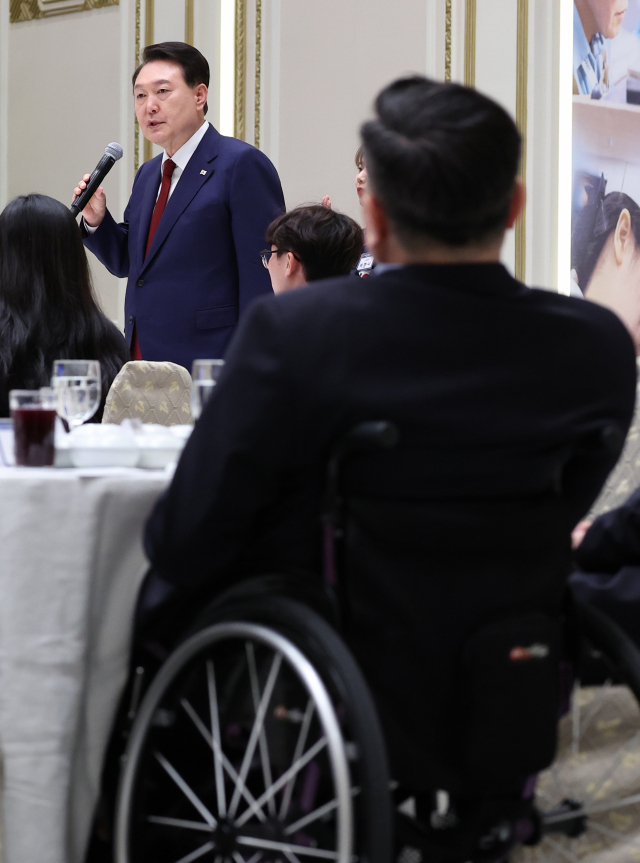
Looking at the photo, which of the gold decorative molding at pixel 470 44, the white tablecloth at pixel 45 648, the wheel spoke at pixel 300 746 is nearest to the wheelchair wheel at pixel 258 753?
the wheel spoke at pixel 300 746

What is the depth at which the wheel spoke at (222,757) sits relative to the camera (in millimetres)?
1065

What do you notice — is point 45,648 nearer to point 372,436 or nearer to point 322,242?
point 372,436

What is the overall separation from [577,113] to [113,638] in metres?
3.77

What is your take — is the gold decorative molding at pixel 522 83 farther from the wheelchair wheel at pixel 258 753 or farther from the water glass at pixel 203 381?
the wheelchair wheel at pixel 258 753

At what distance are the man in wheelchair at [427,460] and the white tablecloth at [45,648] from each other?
0.17m

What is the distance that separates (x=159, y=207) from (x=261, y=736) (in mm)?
2895

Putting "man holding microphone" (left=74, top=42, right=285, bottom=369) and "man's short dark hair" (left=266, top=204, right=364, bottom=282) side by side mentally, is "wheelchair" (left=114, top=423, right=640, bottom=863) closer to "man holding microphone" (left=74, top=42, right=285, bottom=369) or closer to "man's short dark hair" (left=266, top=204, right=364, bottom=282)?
"man's short dark hair" (left=266, top=204, right=364, bottom=282)

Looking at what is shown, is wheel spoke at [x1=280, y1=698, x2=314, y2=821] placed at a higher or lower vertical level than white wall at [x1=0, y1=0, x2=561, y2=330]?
lower

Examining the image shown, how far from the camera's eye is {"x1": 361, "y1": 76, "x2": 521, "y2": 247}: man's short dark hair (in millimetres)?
1079

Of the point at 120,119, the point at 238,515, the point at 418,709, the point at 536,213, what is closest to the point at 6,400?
the point at 238,515

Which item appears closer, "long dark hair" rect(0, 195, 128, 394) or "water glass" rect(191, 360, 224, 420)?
"water glass" rect(191, 360, 224, 420)

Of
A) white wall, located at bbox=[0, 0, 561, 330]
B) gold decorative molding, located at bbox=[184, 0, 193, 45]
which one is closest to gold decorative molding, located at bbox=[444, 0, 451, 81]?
white wall, located at bbox=[0, 0, 561, 330]

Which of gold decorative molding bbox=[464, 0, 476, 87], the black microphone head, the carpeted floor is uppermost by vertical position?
gold decorative molding bbox=[464, 0, 476, 87]

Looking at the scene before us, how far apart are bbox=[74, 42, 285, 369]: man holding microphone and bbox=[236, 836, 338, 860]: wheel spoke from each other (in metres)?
2.58
